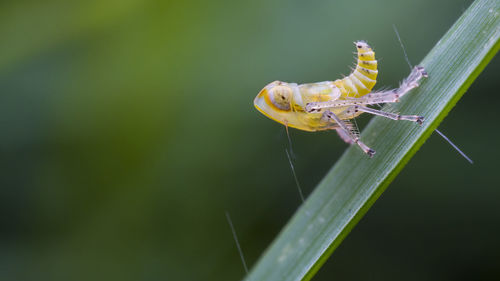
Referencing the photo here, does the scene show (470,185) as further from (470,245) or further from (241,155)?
(241,155)

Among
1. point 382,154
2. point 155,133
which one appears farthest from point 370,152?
point 155,133

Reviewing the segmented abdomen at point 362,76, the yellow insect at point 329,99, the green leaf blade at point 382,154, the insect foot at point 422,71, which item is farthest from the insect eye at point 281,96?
the insect foot at point 422,71

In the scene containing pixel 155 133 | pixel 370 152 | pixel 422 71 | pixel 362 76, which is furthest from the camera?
pixel 155 133

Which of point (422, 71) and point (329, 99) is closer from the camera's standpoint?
point (422, 71)

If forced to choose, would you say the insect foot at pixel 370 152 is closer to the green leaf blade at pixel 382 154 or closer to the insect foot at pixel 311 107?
the green leaf blade at pixel 382 154

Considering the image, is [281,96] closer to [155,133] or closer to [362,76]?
[362,76]
